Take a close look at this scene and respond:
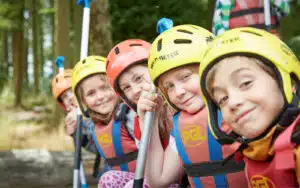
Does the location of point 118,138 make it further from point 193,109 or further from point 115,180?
point 193,109

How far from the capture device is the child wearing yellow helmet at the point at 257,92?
2.08m

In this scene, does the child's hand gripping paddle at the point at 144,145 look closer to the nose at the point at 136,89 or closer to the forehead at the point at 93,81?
the nose at the point at 136,89

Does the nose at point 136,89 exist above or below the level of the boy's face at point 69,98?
above

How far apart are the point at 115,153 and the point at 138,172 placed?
3.65ft

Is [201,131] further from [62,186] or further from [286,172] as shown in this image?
[62,186]

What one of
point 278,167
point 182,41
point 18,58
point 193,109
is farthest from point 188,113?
point 18,58

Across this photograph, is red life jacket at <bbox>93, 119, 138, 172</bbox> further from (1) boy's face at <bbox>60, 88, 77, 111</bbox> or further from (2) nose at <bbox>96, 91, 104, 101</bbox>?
(1) boy's face at <bbox>60, 88, 77, 111</bbox>

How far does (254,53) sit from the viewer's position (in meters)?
2.15

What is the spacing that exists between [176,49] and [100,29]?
19.7 feet

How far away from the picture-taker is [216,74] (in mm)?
2197

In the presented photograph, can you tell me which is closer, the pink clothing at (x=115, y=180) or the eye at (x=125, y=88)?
the eye at (x=125, y=88)

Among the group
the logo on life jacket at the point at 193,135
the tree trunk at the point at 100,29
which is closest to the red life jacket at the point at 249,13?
the logo on life jacket at the point at 193,135

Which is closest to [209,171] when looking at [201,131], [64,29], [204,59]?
[201,131]

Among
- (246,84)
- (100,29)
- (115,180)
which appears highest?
(100,29)
